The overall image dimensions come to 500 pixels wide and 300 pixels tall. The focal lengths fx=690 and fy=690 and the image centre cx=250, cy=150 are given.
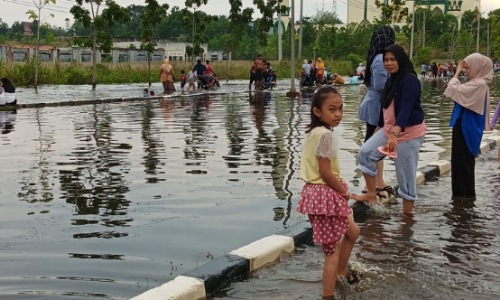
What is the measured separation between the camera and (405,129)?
272 inches

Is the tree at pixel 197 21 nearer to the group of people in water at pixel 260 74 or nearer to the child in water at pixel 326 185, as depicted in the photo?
the group of people in water at pixel 260 74

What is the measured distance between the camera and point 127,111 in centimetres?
2125

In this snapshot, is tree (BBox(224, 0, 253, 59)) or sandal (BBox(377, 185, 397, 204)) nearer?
sandal (BBox(377, 185, 397, 204))

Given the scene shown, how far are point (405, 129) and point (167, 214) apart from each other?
259 centimetres

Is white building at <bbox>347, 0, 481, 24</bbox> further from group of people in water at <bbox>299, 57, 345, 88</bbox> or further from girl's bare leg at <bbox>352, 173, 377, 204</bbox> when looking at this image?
girl's bare leg at <bbox>352, 173, 377, 204</bbox>

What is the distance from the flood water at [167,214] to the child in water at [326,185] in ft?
1.11

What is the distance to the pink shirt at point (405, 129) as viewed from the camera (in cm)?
688

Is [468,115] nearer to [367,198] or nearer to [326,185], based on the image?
[367,198]

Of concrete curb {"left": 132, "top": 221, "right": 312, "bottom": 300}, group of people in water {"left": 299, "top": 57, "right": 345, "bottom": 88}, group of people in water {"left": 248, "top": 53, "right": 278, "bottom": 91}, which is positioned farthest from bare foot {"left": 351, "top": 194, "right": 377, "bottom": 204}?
group of people in water {"left": 299, "top": 57, "right": 345, "bottom": 88}

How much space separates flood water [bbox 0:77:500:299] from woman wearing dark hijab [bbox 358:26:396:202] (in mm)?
1070

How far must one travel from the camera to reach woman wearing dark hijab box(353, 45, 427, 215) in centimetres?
666

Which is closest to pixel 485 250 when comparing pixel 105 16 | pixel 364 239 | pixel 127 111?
pixel 364 239

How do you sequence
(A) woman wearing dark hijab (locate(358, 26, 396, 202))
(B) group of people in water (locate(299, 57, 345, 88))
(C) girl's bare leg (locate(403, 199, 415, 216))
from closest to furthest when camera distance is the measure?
(C) girl's bare leg (locate(403, 199, 415, 216)) < (A) woman wearing dark hijab (locate(358, 26, 396, 202)) < (B) group of people in water (locate(299, 57, 345, 88))

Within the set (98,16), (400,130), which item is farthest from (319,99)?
(98,16)
